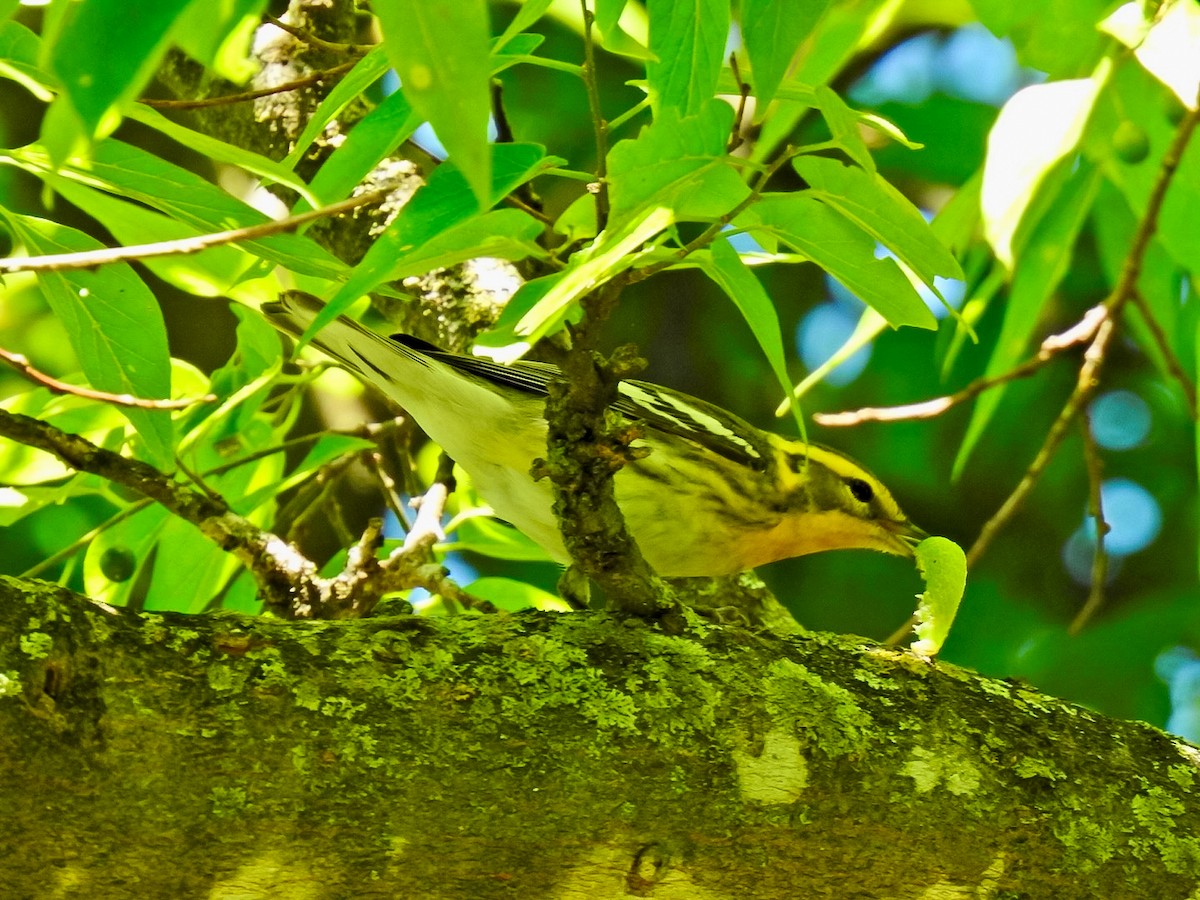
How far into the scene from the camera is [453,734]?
1.91m

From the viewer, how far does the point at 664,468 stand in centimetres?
378

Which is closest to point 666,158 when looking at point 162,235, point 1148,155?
point 162,235

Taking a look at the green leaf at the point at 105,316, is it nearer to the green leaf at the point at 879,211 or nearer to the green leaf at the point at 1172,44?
the green leaf at the point at 879,211

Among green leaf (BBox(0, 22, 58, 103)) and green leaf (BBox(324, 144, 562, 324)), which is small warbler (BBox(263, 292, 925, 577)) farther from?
green leaf (BBox(324, 144, 562, 324))

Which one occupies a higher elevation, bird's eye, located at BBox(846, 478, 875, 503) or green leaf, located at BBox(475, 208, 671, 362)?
green leaf, located at BBox(475, 208, 671, 362)

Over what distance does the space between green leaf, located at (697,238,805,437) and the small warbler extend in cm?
124

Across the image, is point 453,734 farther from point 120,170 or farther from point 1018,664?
point 1018,664

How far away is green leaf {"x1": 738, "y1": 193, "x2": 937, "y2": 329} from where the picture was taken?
173 centimetres

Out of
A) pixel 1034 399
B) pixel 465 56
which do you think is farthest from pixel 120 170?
pixel 1034 399

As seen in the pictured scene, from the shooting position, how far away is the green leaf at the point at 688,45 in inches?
61.1

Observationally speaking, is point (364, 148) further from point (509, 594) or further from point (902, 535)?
point (902, 535)

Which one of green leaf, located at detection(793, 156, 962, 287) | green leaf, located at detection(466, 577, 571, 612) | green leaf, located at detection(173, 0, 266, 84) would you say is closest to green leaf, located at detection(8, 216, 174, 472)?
green leaf, located at detection(173, 0, 266, 84)

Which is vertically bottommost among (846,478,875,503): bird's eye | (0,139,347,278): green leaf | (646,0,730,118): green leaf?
(846,478,875,503): bird's eye

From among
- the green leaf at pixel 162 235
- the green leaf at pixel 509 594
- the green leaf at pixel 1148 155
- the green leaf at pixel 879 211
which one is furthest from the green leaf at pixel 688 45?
the green leaf at pixel 509 594
